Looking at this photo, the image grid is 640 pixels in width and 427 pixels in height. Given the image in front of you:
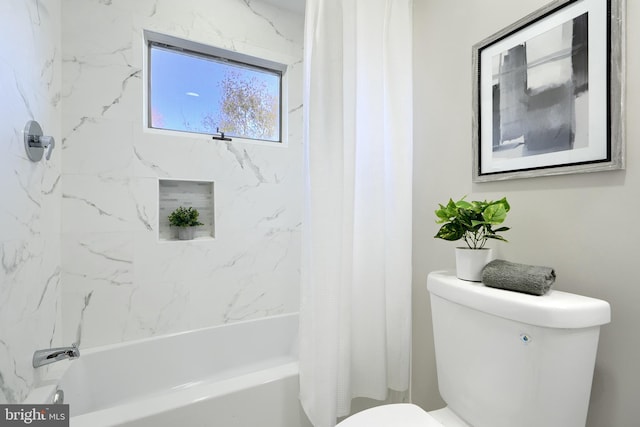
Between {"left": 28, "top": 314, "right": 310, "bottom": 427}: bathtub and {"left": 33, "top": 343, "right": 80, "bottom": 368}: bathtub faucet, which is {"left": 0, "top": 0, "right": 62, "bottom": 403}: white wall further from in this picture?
{"left": 28, "top": 314, "right": 310, "bottom": 427}: bathtub

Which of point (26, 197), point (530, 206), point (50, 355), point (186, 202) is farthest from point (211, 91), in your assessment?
point (530, 206)

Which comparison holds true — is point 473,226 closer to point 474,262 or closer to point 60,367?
point 474,262

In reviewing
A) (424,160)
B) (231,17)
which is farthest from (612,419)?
(231,17)

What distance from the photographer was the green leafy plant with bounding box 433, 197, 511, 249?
938 mm

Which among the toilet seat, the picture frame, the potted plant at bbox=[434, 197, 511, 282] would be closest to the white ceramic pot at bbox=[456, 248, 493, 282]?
the potted plant at bbox=[434, 197, 511, 282]

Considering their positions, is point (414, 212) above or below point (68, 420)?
above

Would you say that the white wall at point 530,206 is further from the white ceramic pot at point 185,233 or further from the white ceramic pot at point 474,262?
Result: the white ceramic pot at point 185,233

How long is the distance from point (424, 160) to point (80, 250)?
1858mm

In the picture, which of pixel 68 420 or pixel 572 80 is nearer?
pixel 572 80

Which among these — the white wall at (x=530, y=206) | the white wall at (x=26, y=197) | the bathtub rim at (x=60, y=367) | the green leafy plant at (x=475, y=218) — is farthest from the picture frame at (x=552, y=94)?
the bathtub rim at (x=60, y=367)

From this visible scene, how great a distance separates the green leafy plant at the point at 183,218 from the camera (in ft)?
6.24

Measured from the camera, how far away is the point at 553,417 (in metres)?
0.73

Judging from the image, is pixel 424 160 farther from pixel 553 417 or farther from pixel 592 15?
pixel 553 417

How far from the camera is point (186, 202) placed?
2008 millimetres
